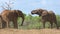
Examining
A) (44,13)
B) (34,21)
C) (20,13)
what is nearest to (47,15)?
(44,13)

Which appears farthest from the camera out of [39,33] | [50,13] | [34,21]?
[34,21]

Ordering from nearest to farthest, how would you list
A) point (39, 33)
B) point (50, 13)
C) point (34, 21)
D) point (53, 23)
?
point (39, 33) < point (50, 13) < point (53, 23) < point (34, 21)

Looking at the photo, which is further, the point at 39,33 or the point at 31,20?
the point at 31,20

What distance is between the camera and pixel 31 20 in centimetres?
2500

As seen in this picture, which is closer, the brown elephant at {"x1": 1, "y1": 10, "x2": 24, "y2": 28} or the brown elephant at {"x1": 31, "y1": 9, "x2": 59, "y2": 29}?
the brown elephant at {"x1": 1, "y1": 10, "x2": 24, "y2": 28}

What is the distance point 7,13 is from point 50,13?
3209 mm

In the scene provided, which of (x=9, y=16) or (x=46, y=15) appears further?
(x=46, y=15)

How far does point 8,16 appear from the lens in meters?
18.1

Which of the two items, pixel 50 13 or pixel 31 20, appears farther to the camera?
pixel 31 20

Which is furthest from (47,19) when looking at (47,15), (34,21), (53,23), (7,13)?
(34,21)

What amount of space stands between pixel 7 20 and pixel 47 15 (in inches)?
115

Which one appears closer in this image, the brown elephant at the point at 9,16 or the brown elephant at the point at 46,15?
the brown elephant at the point at 9,16

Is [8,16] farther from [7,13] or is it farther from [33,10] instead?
[33,10]

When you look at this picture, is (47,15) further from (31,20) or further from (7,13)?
(31,20)
